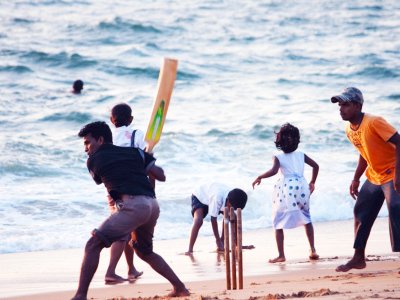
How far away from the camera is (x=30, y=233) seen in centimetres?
1302

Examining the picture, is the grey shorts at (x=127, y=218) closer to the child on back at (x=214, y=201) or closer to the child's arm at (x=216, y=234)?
the child on back at (x=214, y=201)

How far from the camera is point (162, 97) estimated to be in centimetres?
733

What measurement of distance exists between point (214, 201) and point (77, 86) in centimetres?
1399

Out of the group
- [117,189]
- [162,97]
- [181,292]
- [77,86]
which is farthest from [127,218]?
[77,86]

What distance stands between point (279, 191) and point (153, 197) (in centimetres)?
334

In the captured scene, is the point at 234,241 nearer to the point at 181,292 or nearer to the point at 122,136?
the point at 181,292

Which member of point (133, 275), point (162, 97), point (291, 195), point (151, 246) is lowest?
point (133, 275)

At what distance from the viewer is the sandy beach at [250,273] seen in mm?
7304

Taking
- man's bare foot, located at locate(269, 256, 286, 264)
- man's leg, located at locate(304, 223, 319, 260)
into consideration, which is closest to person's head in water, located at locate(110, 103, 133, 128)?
man's bare foot, located at locate(269, 256, 286, 264)

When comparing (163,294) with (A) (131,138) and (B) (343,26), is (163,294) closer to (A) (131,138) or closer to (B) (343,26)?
(A) (131,138)

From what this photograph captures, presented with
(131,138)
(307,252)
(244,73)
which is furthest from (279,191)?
(244,73)

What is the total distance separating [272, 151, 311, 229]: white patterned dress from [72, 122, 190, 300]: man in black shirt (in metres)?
3.25

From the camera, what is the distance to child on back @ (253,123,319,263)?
33.9ft

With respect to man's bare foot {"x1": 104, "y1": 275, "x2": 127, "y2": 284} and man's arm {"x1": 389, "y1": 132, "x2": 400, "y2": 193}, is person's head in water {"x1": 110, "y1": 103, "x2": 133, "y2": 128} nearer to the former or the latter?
man's bare foot {"x1": 104, "y1": 275, "x2": 127, "y2": 284}
